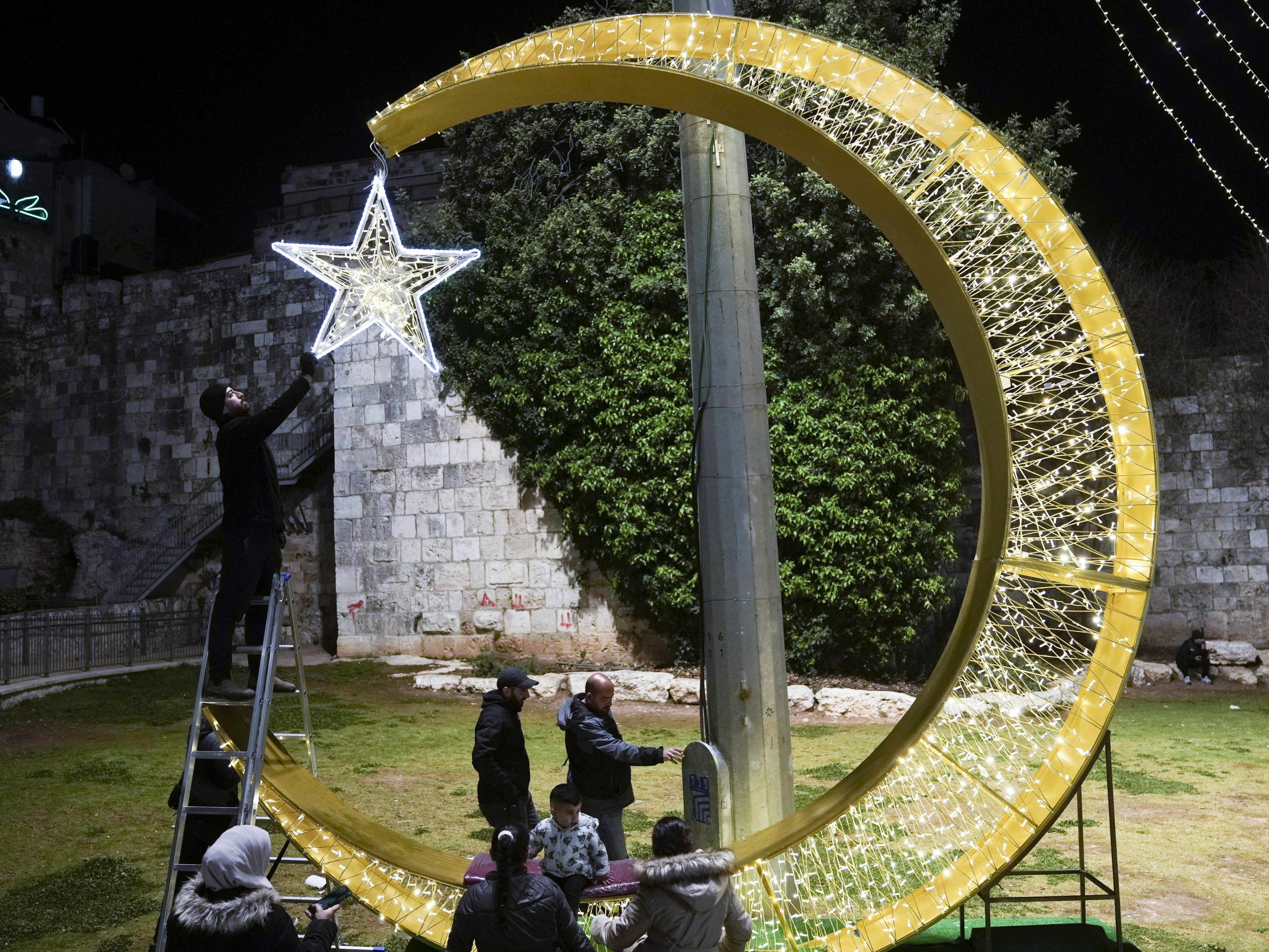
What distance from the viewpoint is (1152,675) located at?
48.9 feet

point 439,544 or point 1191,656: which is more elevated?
point 439,544

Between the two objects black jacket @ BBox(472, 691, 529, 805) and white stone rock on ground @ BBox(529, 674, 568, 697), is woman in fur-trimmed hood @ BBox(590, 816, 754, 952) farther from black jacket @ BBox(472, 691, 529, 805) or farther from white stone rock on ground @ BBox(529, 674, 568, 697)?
white stone rock on ground @ BBox(529, 674, 568, 697)

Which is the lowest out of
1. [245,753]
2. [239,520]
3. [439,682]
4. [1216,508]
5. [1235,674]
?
[1235,674]

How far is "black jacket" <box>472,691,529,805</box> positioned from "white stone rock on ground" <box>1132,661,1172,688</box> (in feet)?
41.1

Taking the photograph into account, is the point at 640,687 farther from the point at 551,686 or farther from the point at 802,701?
the point at 802,701

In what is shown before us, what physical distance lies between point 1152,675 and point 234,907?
15.0m

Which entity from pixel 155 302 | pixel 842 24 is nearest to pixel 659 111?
pixel 842 24

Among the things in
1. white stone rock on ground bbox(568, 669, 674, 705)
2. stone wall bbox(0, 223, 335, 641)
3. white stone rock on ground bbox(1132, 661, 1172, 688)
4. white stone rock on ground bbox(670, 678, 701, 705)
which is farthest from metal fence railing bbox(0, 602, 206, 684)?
white stone rock on ground bbox(1132, 661, 1172, 688)

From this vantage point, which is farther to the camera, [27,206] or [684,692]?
[27,206]

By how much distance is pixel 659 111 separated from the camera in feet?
50.7

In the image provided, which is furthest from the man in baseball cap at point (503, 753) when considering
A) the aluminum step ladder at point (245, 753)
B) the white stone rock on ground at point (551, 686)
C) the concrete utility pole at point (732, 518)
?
the white stone rock on ground at point (551, 686)

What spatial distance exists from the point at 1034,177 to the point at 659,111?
1185 centimetres

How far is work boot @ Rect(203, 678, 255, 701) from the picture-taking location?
4.83m

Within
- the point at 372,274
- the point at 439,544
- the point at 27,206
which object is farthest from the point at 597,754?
the point at 27,206
